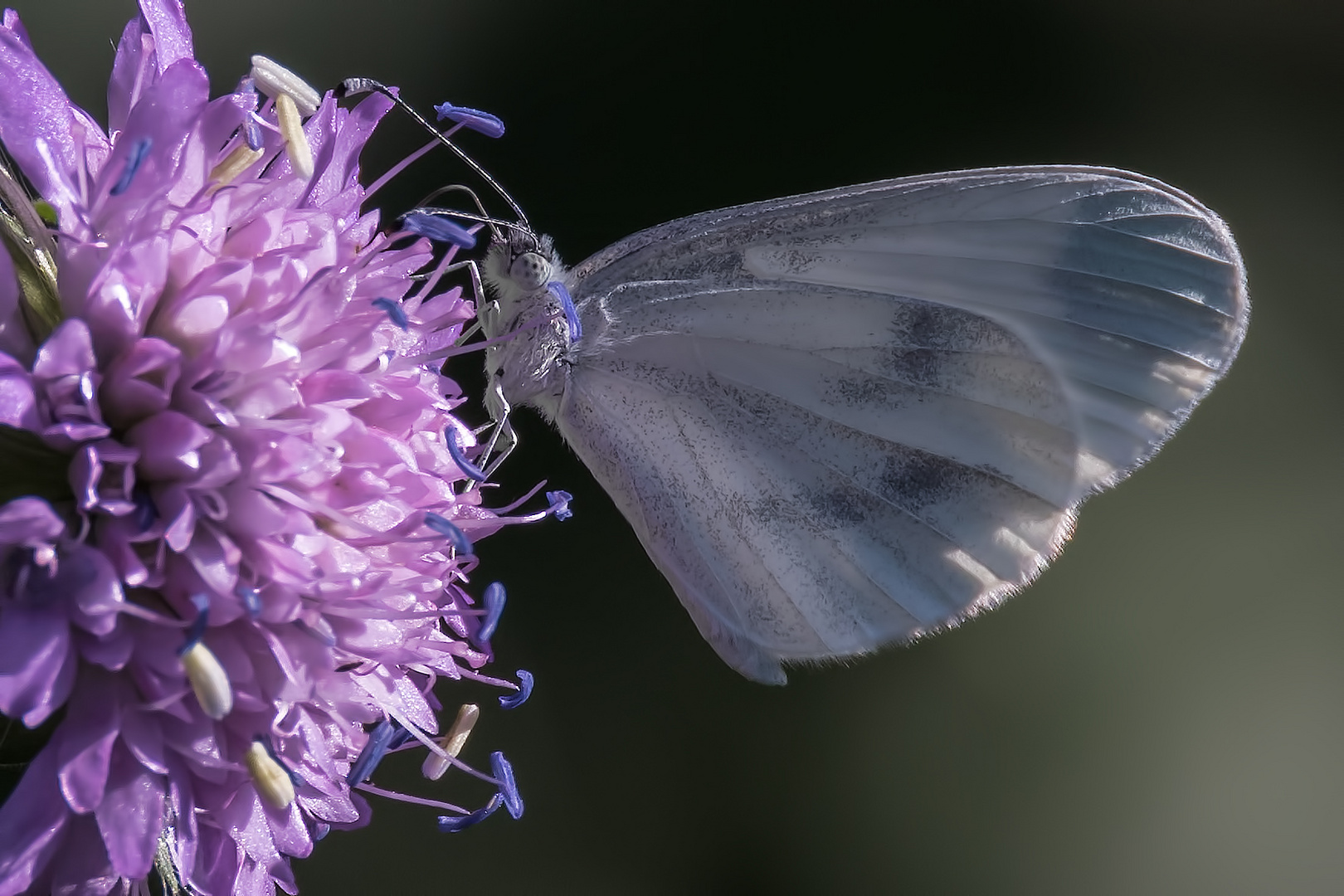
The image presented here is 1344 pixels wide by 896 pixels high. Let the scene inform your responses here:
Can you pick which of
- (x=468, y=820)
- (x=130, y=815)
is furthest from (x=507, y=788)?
(x=130, y=815)

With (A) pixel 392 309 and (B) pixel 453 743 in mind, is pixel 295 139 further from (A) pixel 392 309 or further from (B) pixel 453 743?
(B) pixel 453 743

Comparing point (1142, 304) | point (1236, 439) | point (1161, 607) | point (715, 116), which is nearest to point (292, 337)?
point (1142, 304)

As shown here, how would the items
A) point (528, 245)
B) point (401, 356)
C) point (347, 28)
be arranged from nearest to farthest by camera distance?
point (401, 356) → point (528, 245) → point (347, 28)

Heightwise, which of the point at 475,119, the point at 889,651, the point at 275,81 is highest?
the point at 275,81

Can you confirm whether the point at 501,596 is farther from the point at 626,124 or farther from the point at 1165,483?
the point at 1165,483

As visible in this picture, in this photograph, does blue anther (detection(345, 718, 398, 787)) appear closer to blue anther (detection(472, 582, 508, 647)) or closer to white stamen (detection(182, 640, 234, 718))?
blue anther (detection(472, 582, 508, 647))

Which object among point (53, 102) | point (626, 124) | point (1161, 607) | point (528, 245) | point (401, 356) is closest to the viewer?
point (53, 102)
